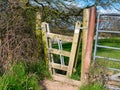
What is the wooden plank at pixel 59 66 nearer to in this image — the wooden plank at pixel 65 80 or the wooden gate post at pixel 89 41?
the wooden plank at pixel 65 80

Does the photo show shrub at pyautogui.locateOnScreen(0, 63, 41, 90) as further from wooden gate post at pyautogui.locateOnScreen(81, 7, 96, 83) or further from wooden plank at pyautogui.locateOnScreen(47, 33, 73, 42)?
wooden plank at pyautogui.locateOnScreen(47, 33, 73, 42)

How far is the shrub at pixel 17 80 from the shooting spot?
18.6 ft

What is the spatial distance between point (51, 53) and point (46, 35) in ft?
1.58

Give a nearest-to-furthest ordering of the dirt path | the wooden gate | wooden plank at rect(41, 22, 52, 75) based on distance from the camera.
Answer: 1. the dirt path
2. the wooden gate
3. wooden plank at rect(41, 22, 52, 75)

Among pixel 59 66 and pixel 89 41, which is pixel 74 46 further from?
pixel 59 66

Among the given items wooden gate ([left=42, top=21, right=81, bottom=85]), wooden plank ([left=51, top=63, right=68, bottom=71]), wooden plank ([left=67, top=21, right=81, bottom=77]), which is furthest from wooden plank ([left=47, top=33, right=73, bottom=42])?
wooden plank ([left=51, top=63, right=68, bottom=71])

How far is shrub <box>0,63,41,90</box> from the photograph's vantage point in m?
5.67

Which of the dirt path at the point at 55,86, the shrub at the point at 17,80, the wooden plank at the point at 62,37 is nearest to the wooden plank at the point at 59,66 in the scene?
the dirt path at the point at 55,86

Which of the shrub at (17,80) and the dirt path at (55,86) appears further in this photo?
the dirt path at (55,86)

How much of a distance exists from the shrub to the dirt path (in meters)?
0.92

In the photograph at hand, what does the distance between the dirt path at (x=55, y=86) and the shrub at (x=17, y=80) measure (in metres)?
0.92

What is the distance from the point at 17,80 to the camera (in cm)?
621

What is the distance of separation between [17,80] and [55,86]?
78.6 inches

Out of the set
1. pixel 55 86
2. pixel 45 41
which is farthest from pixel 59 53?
pixel 55 86
